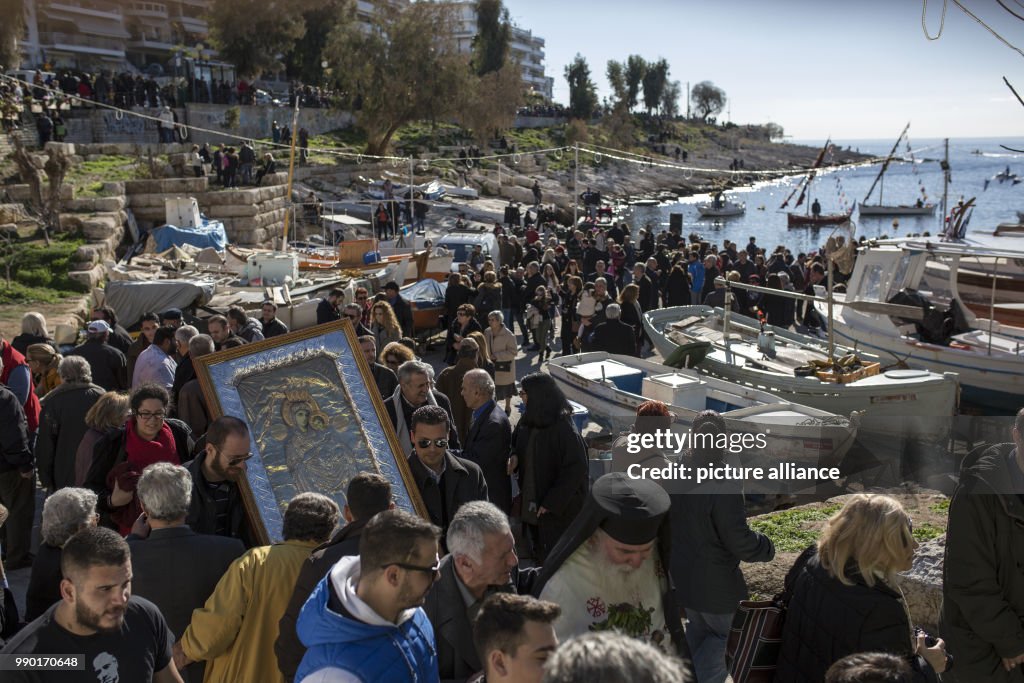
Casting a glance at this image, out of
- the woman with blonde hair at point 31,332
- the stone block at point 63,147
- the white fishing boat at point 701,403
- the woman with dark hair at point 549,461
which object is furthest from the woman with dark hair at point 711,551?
the stone block at point 63,147

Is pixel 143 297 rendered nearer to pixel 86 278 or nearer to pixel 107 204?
pixel 86 278

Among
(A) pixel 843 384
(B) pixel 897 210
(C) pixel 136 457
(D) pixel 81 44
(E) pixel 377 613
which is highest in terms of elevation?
(D) pixel 81 44

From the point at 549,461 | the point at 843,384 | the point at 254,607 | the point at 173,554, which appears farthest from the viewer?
the point at 843,384

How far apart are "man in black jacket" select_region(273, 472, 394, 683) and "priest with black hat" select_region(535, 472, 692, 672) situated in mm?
745

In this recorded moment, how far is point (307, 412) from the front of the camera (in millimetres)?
4957

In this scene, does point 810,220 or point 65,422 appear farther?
point 810,220

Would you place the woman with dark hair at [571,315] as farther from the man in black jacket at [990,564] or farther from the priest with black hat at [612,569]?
the priest with black hat at [612,569]

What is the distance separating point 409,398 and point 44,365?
11.9 feet

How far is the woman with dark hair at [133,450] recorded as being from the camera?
16.2 ft

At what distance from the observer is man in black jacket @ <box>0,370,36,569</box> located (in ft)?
19.7

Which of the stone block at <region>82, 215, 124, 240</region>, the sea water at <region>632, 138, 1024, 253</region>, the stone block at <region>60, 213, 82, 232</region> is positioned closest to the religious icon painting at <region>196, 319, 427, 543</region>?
the sea water at <region>632, 138, 1024, 253</region>

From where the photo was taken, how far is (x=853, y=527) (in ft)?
10.5

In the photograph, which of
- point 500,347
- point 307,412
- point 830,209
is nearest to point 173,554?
point 307,412

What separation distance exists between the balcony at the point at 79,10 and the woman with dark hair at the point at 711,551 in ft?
114
